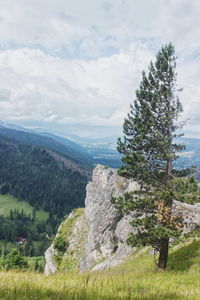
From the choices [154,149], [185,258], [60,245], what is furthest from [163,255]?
[60,245]

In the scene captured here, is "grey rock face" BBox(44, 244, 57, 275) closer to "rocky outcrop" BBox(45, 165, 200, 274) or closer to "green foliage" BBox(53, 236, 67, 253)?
"rocky outcrop" BBox(45, 165, 200, 274)

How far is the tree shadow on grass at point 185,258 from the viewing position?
18.6 meters

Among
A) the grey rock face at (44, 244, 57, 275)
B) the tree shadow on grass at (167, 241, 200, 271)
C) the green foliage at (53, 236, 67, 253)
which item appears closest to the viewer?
the tree shadow on grass at (167, 241, 200, 271)

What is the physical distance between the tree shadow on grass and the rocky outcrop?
8935mm

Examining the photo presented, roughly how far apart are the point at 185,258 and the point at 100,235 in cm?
3071

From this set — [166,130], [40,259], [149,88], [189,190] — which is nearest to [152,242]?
[189,190]

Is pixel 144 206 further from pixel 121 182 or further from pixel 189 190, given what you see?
pixel 121 182

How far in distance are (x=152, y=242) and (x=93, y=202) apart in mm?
50063

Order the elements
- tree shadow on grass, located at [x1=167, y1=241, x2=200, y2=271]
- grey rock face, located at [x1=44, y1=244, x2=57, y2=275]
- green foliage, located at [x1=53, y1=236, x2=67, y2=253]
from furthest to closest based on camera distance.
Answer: green foliage, located at [x1=53, y1=236, x2=67, y2=253]
grey rock face, located at [x1=44, y1=244, x2=57, y2=275]
tree shadow on grass, located at [x1=167, y1=241, x2=200, y2=271]

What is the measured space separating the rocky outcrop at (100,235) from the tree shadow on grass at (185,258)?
8935 mm

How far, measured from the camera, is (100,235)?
49312 mm

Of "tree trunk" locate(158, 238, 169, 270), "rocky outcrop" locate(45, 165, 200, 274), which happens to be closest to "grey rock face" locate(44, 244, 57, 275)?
"rocky outcrop" locate(45, 165, 200, 274)

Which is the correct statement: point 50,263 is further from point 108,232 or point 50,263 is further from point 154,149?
point 154,149

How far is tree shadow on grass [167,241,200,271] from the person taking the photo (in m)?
18.6
